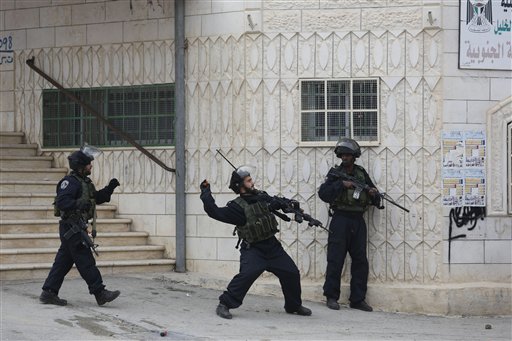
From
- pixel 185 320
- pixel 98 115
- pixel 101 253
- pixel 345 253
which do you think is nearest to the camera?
pixel 185 320

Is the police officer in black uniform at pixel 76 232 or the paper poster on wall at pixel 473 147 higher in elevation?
the paper poster on wall at pixel 473 147

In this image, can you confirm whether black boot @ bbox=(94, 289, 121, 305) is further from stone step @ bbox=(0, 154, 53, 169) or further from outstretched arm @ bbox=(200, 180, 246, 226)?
stone step @ bbox=(0, 154, 53, 169)

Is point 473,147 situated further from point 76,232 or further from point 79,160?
point 76,232

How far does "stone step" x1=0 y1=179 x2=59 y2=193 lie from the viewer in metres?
13.5

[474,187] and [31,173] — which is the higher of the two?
[31,173]

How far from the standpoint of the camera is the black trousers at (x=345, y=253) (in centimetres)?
1170

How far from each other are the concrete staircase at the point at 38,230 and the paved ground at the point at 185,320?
246mm

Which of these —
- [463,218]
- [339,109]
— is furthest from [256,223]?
[463,218]

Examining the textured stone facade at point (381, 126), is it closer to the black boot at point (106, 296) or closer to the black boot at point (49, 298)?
the black boot at point (106, 296)

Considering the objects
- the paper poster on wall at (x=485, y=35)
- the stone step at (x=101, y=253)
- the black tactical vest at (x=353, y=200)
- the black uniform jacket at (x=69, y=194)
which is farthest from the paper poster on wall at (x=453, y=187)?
the black uniform jacket at (x=69, y=194)

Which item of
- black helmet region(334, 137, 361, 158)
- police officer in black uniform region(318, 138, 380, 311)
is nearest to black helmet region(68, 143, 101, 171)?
police officer in black uniform region(318, 138, 380, 311)

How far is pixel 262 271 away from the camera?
10.7 meters

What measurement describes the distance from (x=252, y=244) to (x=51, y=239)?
315 cm

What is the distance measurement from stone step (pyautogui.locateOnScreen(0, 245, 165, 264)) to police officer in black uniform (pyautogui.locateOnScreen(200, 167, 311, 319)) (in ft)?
8.25
